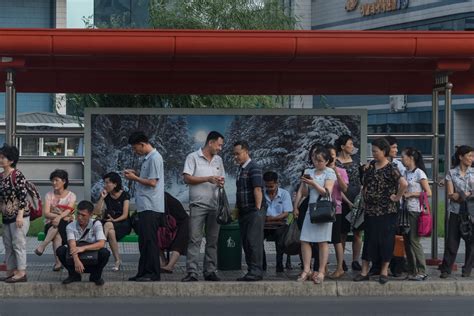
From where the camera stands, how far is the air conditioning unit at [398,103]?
52.5 metres

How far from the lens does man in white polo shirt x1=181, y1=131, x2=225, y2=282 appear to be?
12.4 m

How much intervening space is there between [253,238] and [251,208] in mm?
384

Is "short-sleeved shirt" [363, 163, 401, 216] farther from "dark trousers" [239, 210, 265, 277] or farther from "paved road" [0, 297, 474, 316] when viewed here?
"dark trousers" [239, 210, 265, 277]

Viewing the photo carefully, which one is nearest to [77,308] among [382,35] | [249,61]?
[249,61]

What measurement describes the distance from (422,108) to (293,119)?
3784 centimetres

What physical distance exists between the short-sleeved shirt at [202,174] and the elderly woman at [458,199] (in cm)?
309

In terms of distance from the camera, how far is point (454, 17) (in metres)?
50.2

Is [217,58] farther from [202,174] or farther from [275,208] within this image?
[275,208]

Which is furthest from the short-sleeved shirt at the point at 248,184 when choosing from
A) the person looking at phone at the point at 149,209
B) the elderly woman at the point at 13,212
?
the elderly woman at the point at 13,212

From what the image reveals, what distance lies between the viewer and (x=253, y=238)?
1242 cm

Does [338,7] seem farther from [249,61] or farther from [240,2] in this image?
[249,61]

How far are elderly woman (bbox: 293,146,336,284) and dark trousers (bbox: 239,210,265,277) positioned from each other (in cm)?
54

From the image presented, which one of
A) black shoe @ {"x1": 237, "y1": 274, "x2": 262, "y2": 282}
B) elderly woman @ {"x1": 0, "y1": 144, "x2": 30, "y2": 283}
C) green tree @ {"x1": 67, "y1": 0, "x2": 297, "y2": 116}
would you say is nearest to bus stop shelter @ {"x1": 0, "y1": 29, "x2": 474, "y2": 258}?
elderly woman @ {"x1": 0, "y1": 144, "x2": 30, "y2": 283}

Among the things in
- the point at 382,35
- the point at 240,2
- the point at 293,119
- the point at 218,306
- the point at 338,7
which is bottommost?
the point at 218,306
